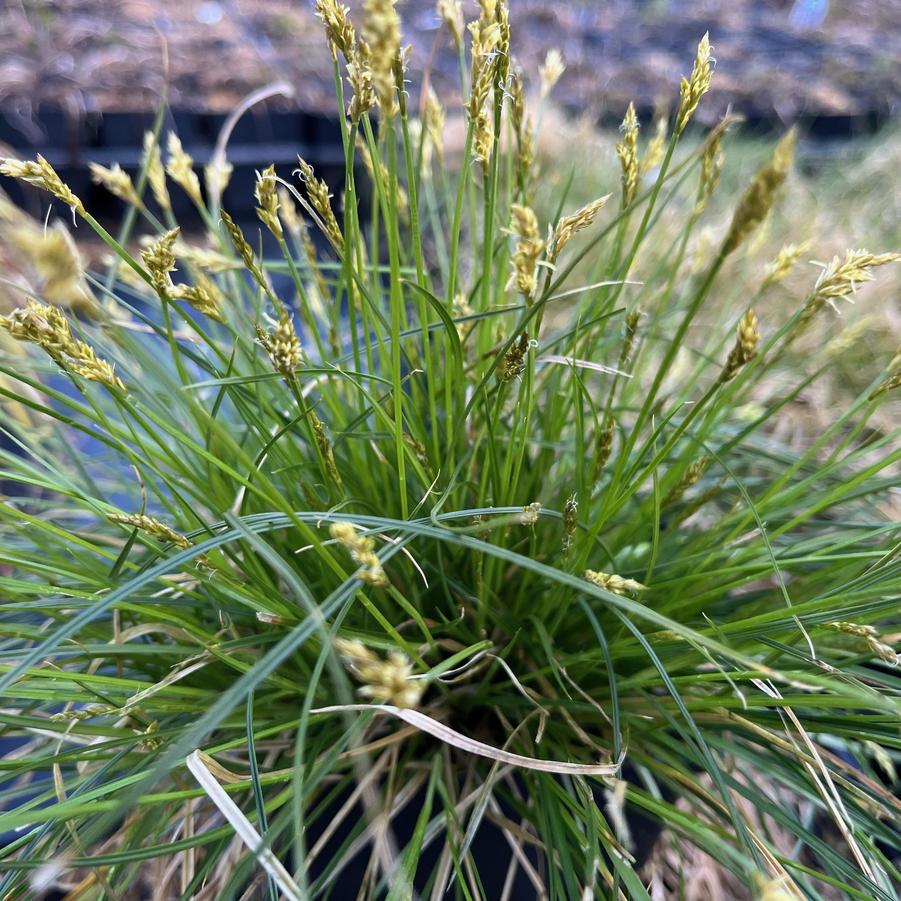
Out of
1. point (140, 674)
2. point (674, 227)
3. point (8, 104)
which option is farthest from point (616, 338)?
point (8, 104)

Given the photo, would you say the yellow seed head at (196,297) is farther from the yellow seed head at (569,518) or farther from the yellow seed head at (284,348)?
the yellow seed head at (569,518)

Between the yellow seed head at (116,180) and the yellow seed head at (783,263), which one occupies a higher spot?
the yellow seed head at (116,180)

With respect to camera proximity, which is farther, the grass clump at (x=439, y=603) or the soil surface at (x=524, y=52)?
the soil surface at (x=524, y=52)

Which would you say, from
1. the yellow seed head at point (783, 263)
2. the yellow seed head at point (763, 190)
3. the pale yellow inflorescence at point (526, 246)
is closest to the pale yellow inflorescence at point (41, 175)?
the pale yellow inflorescence at point (526, 246)

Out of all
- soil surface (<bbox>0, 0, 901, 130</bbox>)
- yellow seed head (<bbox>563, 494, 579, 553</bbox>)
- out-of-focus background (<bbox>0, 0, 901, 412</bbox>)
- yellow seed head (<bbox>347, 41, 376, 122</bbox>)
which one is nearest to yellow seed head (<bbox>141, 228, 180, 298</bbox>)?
yellow seed head (<bbox>347, 41, 376, 122</bbox>)

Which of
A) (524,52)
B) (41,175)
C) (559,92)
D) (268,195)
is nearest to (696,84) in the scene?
(268,195)

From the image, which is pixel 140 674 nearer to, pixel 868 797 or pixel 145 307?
pixel 868 797
